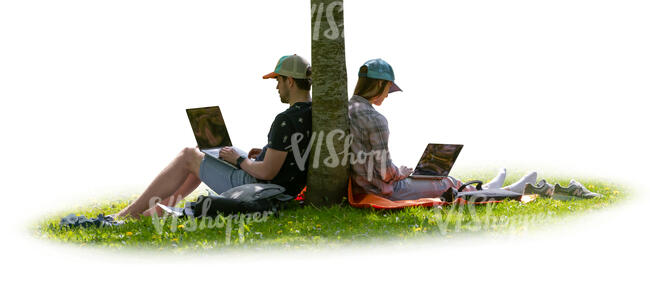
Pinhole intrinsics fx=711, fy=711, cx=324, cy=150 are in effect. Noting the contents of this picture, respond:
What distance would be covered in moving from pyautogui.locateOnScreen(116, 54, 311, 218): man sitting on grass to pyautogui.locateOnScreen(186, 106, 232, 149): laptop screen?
0.21 metres

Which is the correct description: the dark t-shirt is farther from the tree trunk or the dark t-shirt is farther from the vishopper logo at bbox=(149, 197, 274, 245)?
the vishopper logo at bbox=(149, 197, 274, 245)

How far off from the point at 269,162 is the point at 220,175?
881 millimetres

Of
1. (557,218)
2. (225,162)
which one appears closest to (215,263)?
(225,162)

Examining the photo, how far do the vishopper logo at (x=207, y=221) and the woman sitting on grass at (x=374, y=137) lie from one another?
1.50 meters

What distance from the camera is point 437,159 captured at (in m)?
10.4

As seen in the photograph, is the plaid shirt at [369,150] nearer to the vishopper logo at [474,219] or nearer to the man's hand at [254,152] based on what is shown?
the vishopper logo at [474,219]

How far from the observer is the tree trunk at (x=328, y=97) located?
32.7ft

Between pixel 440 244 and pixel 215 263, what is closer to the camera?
pixel 215 263

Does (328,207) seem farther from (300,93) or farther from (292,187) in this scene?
(300,93)

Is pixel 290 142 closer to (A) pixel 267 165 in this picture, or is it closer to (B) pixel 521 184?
(A) pixel 267 165

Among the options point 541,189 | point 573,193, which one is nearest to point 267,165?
point 541,189

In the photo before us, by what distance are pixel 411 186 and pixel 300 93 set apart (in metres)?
2.12

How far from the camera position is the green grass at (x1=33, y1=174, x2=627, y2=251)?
28.2 feet

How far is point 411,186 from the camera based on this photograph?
1045cm
